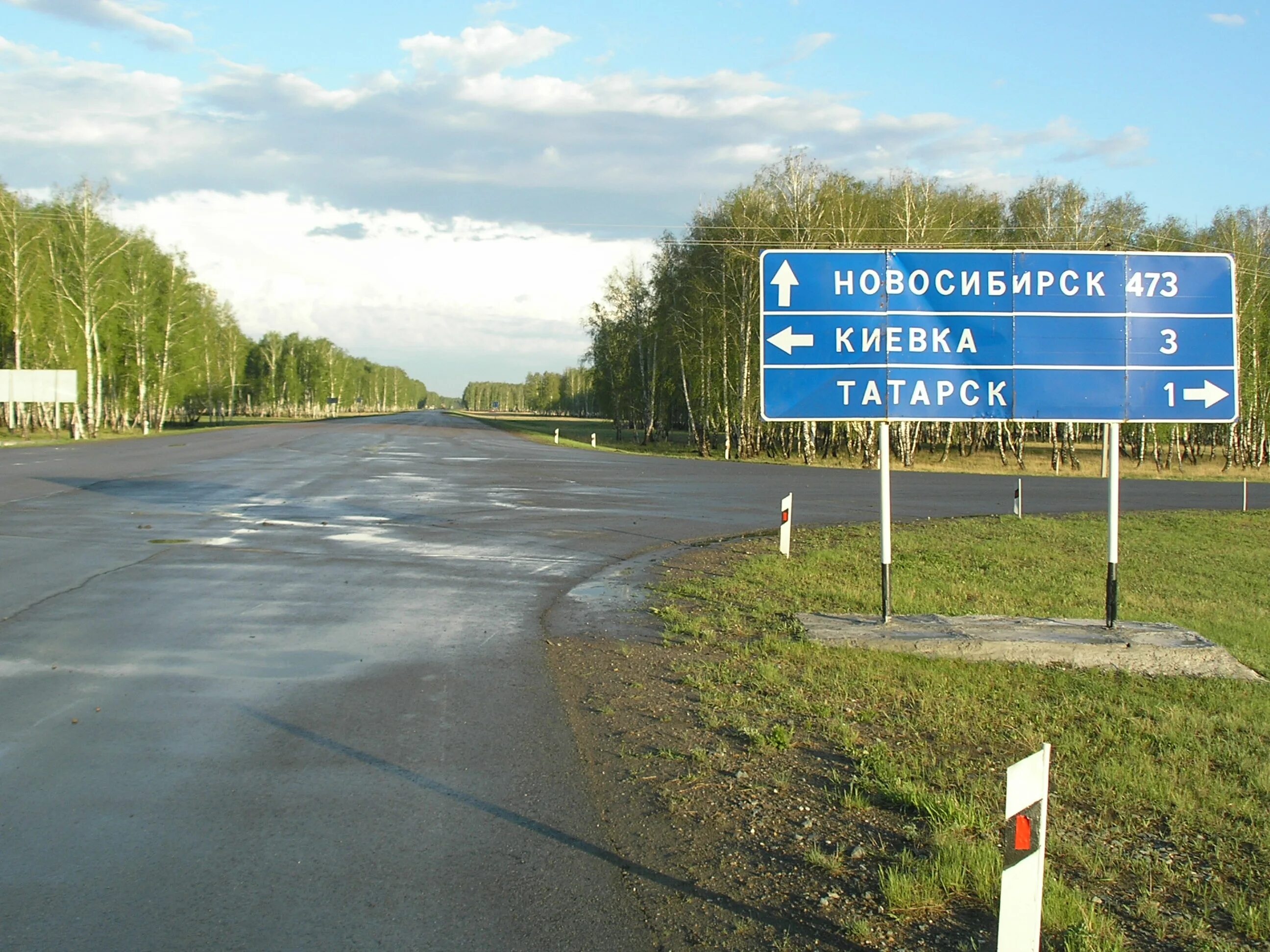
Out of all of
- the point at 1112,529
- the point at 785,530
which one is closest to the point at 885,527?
the point at 1112,529

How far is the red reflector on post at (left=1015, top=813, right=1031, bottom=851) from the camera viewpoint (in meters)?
3.35

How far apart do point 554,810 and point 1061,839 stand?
2.43m

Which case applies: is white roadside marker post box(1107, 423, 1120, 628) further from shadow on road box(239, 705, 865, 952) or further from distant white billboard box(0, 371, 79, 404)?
distant white billboard box(0, 371, 79, 404)

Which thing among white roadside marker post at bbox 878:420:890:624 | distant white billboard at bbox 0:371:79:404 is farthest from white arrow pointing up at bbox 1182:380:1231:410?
distant white billboard at bbox 0:371:79:404

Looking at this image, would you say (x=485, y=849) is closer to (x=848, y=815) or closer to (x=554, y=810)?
(x=554, y=810)

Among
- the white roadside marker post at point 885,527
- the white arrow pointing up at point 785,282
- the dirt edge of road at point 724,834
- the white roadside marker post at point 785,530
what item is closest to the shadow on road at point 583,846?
the dirt edge of road at point 724,834

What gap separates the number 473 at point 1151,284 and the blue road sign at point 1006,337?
0.4 inches

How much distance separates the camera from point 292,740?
6.03 meters

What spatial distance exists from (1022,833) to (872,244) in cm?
4653

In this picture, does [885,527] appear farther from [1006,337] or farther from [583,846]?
[583,846]

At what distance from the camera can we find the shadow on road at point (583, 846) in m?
3.81

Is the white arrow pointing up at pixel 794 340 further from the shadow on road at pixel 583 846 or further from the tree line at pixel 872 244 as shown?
the tree line at pixel 872 244

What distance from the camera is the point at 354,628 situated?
924 centimetres

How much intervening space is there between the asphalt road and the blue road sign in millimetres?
3814
